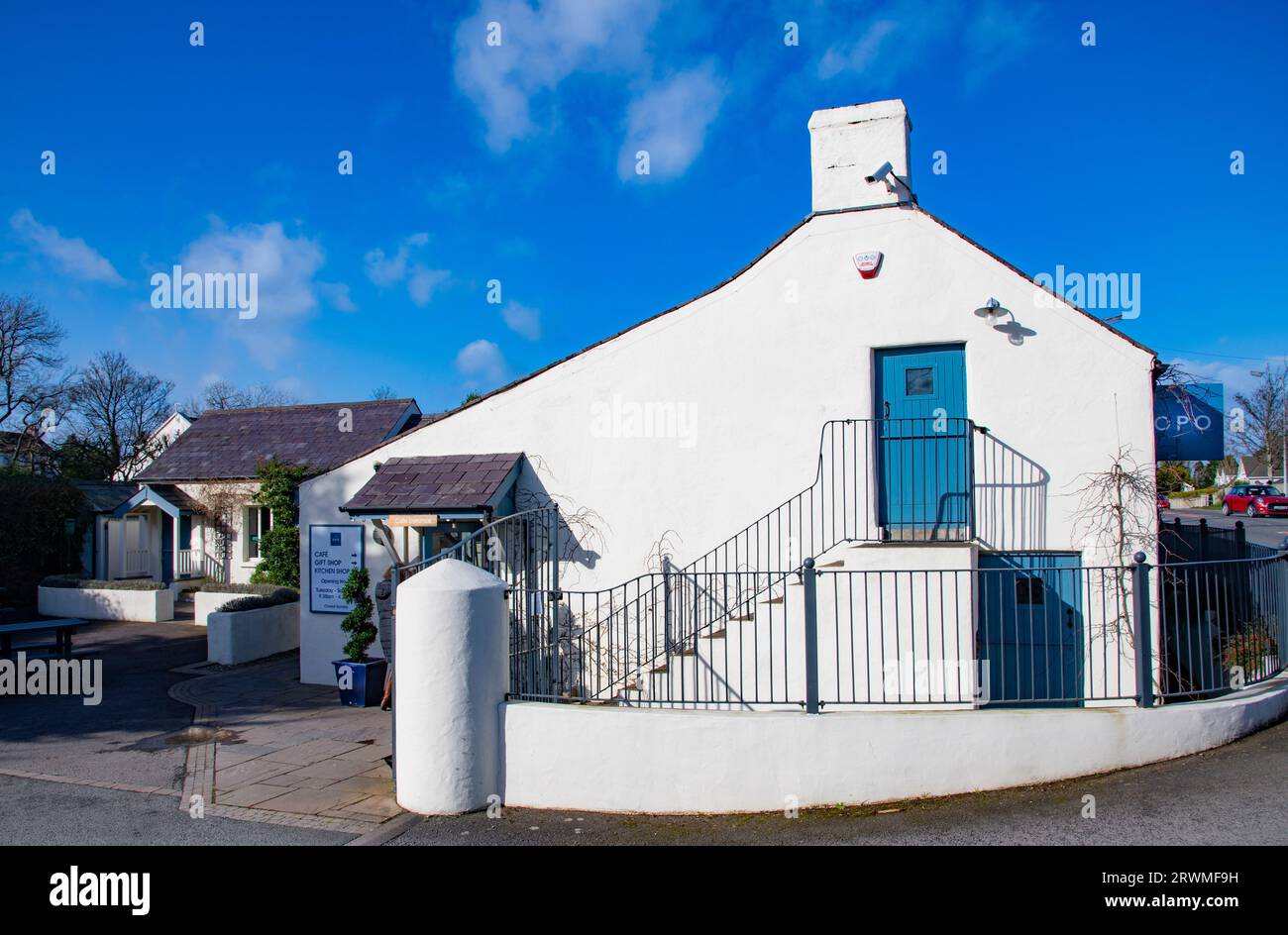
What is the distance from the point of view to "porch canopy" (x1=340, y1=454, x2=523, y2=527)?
394 inches

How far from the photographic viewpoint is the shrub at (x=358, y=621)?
37.0 ft

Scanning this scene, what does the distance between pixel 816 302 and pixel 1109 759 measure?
535 centimetres

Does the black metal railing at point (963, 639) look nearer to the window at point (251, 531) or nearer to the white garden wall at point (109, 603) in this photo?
the white garden wall at point (109, 603)

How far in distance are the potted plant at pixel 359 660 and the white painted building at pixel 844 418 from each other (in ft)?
5.02

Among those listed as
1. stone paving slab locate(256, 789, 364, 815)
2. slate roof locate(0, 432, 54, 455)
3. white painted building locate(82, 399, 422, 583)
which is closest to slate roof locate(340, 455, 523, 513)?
stone paving slab locate(256, 789, 364, 815)

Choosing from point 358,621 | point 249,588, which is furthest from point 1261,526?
point 249,588

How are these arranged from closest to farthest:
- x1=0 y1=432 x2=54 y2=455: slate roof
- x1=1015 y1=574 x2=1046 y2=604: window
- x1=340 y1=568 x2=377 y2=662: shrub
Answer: x1=1015 y1=574 x2=1046 y2=604: window, x1=340 y1=568 x2=377 y2=662: shrub, x1=0 y1=432 x2=54 y2=455: slate roof

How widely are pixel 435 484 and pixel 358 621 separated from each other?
234cm

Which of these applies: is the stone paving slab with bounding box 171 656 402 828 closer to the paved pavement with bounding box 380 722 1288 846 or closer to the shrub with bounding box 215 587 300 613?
the paved pavement with bounding box 380 722 1288 846

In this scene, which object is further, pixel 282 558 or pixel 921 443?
pixel 282 558

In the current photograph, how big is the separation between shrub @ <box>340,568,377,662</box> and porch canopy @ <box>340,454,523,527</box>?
1.29 meters

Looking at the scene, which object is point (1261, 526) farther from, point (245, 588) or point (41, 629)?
point (41, 629)

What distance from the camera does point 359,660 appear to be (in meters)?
11.3
